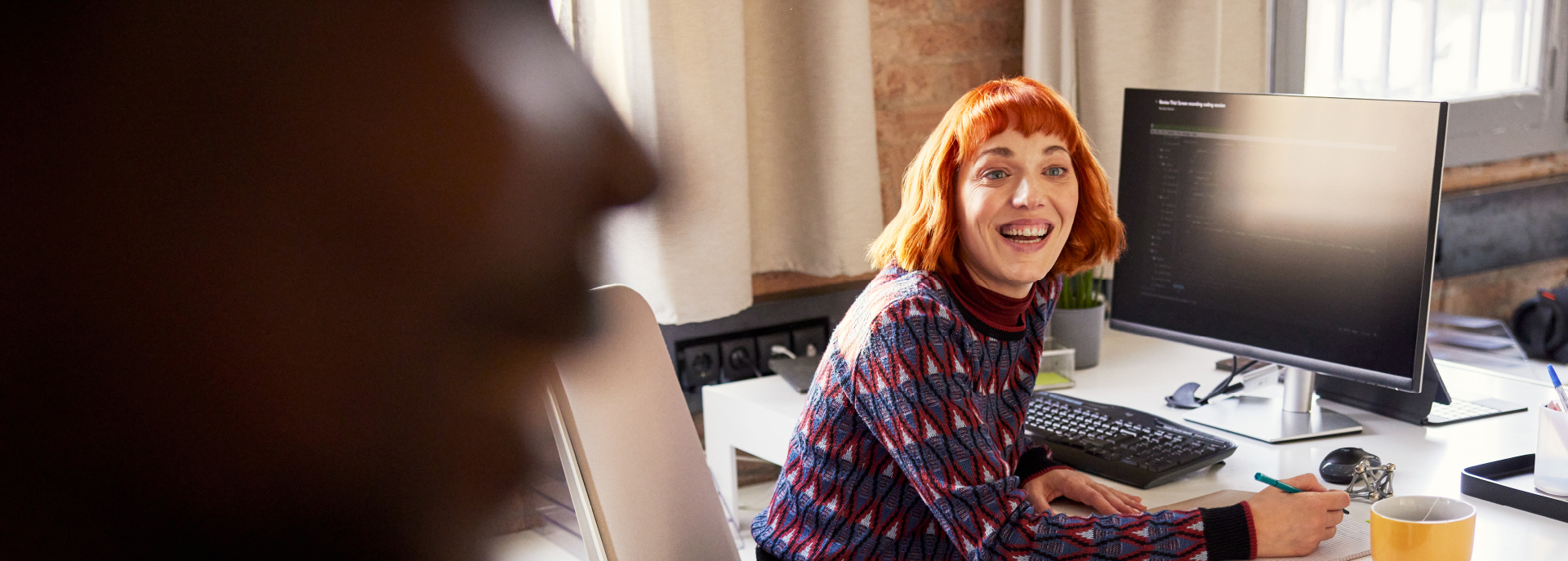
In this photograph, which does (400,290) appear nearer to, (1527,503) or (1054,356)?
(1527,503)

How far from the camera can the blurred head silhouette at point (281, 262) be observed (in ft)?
0.45

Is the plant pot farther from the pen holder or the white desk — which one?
the pen holder

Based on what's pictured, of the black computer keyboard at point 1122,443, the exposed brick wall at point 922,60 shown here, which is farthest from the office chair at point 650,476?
the exposed brick wall at point 922,60

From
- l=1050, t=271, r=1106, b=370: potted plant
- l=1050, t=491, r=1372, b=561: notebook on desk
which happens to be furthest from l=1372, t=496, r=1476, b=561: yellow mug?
l=1050, t=271, r=1106, b=370: potted plant

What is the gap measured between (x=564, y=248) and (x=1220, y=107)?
140 cm

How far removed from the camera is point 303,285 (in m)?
0.15

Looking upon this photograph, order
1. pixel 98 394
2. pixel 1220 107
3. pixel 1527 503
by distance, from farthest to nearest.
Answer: pixel 1220 107
pixel 1527 503
pixel 98 394

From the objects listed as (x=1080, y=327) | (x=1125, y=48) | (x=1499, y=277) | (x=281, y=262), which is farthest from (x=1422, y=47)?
(x=281, y=262)

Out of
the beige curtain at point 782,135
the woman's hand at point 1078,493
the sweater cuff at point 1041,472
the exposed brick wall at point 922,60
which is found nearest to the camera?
the woman's hand at point 1078,493

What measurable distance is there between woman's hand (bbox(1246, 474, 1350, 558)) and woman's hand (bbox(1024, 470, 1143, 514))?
0.46 feet

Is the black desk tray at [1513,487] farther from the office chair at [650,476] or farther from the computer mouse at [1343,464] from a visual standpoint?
the office chair at [650,476]

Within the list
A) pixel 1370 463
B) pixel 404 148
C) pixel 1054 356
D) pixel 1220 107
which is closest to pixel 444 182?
pixel 404 148

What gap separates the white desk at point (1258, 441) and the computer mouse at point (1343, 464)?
3 centimetres

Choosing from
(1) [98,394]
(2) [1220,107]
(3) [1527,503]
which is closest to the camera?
(1) [98,394]
